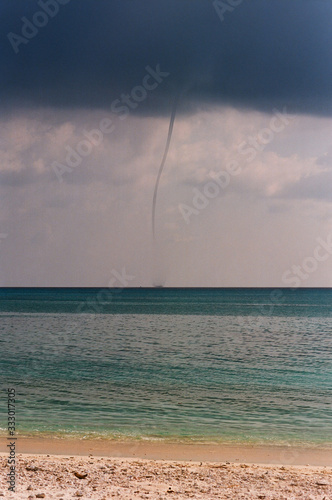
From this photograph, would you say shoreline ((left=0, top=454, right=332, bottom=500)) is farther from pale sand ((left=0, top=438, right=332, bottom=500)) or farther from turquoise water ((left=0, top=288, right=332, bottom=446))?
turquoise water ((left=0, top=288, right=332, bottom=446))

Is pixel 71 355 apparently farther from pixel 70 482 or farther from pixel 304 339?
pixel 70 482

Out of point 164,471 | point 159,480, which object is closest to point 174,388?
point 164,471

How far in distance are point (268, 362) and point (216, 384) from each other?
406 inches

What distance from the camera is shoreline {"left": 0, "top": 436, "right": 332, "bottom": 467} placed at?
1581cm

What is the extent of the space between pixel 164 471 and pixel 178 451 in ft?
10.4

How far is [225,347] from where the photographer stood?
47.7 metres

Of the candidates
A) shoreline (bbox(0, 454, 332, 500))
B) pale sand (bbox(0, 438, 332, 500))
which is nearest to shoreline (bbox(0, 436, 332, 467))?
pale sand (bbox(0, 438, 332, 500))

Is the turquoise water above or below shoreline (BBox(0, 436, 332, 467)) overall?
above

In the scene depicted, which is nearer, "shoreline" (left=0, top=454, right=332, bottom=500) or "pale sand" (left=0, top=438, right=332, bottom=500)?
"shoreline" (left=0, top=454, right=332, bottom=500)

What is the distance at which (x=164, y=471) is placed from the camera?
1340 centimetres

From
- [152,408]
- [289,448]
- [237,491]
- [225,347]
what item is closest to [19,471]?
[237,491]

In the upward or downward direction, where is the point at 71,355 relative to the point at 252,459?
upward

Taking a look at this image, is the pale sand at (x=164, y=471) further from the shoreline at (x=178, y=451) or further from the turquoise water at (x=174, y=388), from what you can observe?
the turquoise water at (x=174, y=388)

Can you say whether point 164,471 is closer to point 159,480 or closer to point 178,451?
point 159,480
